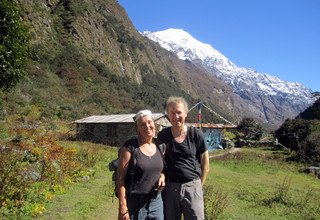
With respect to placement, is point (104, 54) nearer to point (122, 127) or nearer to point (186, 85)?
point (122, 127)

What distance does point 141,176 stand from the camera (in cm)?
430

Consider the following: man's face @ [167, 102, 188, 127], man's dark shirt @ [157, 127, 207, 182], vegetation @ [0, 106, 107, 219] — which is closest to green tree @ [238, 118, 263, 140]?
vegetation @ [0, 106, 107, 219]

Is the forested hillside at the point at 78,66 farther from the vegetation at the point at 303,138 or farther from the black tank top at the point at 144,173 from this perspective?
the black tank top at the point at 144,173

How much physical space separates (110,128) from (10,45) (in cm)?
1712

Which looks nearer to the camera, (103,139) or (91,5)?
(103,139)

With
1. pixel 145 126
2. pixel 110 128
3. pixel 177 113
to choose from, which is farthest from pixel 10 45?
pixel 110 128

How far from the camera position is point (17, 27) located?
57.3ft

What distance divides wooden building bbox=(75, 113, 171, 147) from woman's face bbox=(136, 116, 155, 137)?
2619cm

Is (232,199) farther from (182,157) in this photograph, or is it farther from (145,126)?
(145,126)

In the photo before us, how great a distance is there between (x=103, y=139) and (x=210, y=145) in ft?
43.7

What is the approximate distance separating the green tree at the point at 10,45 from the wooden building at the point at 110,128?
14319 mm

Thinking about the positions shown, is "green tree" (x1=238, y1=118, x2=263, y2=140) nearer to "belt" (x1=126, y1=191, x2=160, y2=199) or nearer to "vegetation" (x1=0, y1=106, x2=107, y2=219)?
"vegetation" (x1=0, y1=106, x2=107, y2=219)

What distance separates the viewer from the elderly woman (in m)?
4.26

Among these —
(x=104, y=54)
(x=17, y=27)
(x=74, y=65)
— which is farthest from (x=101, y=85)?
(x=17, y=27)
